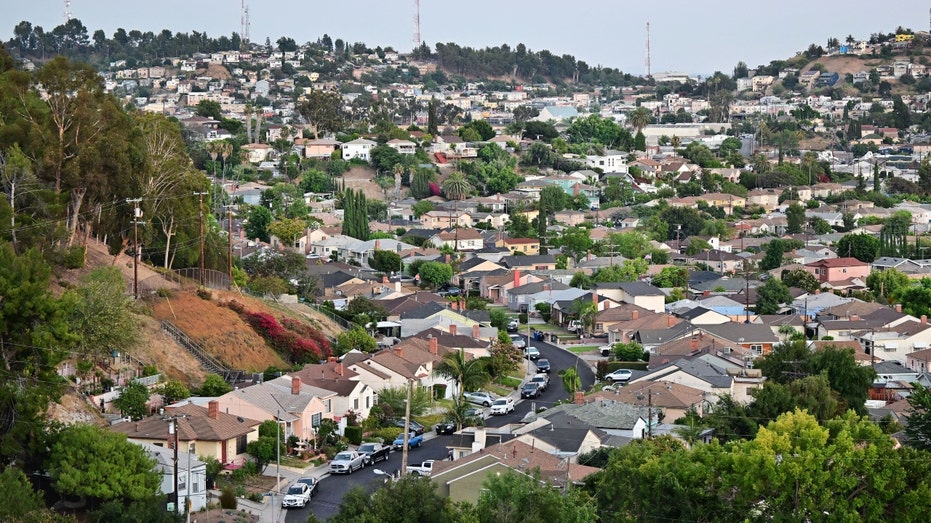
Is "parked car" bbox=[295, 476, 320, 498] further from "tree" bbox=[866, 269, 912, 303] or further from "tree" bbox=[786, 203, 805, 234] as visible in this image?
"tree" bbox=[786, 203, 805, 234]

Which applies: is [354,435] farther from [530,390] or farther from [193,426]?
[530,390]

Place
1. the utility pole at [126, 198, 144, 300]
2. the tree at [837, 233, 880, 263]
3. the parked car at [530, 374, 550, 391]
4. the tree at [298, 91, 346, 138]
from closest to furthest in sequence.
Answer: the utility pole at [126, 198, 144, 300]
the parked car at [530, 374, 550, 391]
the tree at [837, 233, 880, 263]
the tree at [298, 91, 346, 138]

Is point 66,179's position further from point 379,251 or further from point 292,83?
point 292,83

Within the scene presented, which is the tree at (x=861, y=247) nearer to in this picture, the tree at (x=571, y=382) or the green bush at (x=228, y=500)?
the tree at (x=571, y=382)

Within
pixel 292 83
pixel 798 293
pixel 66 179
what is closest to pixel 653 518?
pixel 66 179

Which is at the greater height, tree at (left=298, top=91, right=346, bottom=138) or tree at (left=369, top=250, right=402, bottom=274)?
tree at (left=298, top=91, right=346, bottom=138)

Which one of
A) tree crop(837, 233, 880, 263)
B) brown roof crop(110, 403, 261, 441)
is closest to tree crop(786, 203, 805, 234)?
tree crop(837, 233, 880, 263)

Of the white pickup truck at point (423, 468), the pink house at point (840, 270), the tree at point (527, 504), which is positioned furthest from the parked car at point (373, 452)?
the pink house at point (840, 270)
